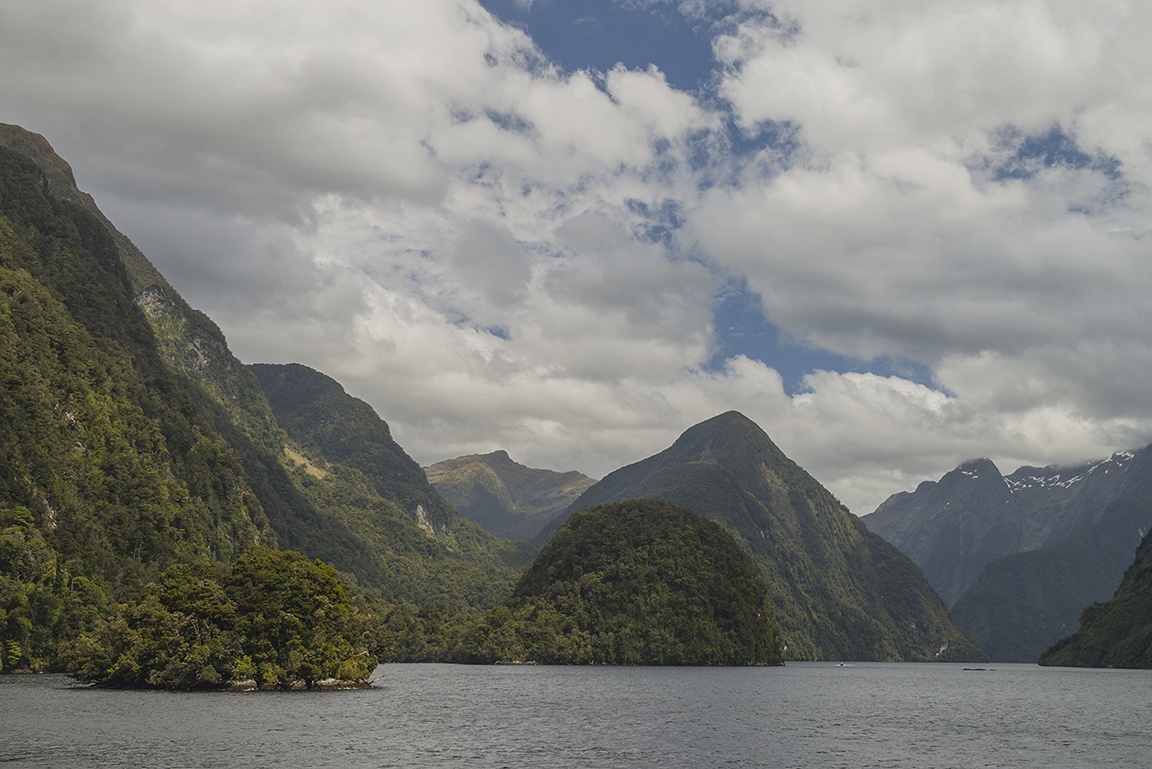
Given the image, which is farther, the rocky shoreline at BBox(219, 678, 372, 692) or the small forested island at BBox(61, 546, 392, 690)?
the rocky shoreline at BBox(219, 678, 372, 692)

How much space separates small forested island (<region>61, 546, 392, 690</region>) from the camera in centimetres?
12675

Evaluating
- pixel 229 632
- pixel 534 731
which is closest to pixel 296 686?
pixel 229 632

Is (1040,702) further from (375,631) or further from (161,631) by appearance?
(161,631)

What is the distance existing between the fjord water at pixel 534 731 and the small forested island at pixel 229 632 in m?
4.77

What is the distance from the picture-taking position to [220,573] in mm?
137250

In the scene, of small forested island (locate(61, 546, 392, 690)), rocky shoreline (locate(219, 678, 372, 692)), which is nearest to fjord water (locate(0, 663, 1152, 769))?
rocky shoreline (locate(219, 678, 372, 692))

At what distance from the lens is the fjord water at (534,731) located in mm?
73812

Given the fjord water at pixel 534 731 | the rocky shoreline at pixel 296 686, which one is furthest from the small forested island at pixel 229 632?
the fjord water at pixel 534 731

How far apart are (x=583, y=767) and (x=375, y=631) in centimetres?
8951

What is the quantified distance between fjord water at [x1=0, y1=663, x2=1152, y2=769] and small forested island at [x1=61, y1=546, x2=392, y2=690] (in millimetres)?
4775

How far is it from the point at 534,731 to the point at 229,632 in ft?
184

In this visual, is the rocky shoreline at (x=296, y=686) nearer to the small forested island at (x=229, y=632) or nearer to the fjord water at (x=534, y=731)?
the small forested island at (x=229, y=632)

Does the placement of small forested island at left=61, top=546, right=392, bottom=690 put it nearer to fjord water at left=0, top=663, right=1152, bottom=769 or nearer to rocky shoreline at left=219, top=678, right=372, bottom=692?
rocky shoreline at left=219, top=678, right=372, bottom=692

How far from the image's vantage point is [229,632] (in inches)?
5054
